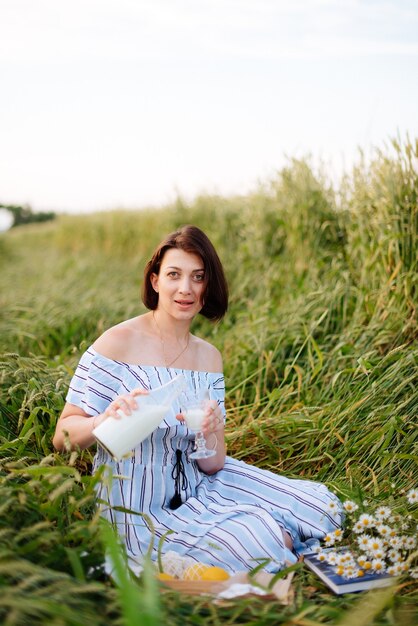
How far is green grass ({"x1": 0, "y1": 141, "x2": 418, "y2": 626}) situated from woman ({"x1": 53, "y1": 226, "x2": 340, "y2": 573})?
162 millimetres

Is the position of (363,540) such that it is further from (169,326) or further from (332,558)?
(169,326)

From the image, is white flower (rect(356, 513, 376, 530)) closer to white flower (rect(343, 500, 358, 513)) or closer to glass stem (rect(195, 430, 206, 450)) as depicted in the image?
white flower (rect(343, 500, 358, 513))

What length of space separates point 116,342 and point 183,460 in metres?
0.50

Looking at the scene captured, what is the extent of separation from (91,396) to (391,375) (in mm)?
1623

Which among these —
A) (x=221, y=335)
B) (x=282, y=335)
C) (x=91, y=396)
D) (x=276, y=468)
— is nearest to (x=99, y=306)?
(x=221, y=335)

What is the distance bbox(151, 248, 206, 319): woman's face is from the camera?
246 cm

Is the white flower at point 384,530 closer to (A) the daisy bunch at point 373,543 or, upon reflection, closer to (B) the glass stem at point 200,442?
(A) the daisy bunch at point 373,543

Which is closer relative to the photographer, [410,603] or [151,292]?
[410,603]

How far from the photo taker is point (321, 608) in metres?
1.79

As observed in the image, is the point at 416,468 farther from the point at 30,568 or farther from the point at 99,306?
the point at 99,306

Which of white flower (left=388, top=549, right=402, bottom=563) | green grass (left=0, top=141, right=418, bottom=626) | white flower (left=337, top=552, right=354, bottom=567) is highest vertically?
green grass (left=0, top=141, right=418, bottom=626)

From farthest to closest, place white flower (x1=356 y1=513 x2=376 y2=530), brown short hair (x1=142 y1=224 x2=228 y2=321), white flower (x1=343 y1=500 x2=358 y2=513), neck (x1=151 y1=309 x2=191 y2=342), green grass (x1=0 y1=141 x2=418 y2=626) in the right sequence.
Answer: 1. neck (x1=151 y1=309 x2=191 y2=342)
2. brown short hair (x1=142 y1=224 x2=228 y2=321)
3. white flower (x1=343 y1=500 x2=358 y2=513)
4. white flower (x1=356 y1=513 x2=376 y2=530)
5. green grass (x1=0 y1=141 x2=418 y2=626)

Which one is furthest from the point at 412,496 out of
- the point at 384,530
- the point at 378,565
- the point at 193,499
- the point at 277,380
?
the point at 277,380

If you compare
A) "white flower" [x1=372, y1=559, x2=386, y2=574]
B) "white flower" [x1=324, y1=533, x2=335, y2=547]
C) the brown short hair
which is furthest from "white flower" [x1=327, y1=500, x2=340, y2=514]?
the brown short hair
